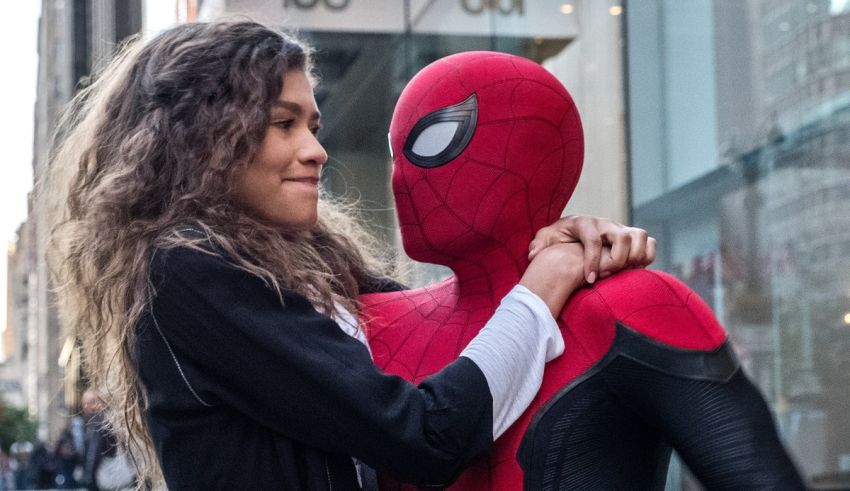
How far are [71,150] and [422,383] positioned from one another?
2.85ft

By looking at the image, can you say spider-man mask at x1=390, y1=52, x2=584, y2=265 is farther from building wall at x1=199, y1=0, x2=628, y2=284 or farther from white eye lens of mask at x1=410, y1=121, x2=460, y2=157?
building wall at x1=199, y1=0, x2=628, y2=284

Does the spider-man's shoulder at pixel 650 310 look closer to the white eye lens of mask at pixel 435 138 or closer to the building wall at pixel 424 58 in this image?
the white eye lens of mask at pixel 435 138

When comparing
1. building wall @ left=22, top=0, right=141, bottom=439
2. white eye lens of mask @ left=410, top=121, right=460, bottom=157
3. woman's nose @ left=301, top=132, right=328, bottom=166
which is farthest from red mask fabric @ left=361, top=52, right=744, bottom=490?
building wall @ left=22, top=0, right=141, bottom=439

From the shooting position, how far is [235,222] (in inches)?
72.6

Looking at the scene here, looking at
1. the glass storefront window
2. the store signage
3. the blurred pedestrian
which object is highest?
the store signage

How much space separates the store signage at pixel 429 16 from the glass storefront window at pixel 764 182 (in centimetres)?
84

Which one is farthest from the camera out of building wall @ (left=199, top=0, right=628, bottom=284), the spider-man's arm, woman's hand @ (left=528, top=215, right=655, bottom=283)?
building wall @ (left=199, top=0, right=628, bottom=284)

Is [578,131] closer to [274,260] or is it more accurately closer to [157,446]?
[274,260]

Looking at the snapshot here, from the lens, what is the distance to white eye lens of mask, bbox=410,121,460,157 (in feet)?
5.93

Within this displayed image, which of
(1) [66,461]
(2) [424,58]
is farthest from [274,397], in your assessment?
(1) [66,461]

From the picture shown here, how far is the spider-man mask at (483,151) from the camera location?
1.79 meters

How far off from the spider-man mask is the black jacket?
0.78 ft

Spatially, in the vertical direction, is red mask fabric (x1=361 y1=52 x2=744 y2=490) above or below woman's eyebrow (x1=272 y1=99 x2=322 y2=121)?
below

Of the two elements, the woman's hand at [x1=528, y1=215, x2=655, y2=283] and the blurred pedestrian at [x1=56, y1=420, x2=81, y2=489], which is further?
the blurred pedestrian at [x1=56, y1=420, x2=81, y2=489]
